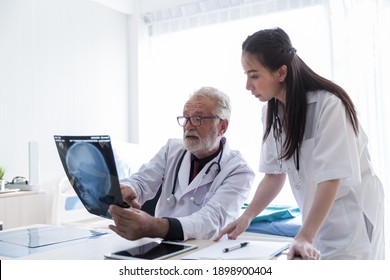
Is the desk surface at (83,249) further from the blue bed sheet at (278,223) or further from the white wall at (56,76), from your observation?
the white wall at (56,76)

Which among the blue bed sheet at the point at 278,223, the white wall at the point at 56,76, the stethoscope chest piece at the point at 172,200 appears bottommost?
the blue bed sheet at the point at 278,223

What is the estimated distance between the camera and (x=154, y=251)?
105 centimetres

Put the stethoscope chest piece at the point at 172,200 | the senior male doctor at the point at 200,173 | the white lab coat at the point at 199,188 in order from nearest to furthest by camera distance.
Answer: the white lab coat at the point at 199,188 → the senior male doctor at the point at 200,173 → the stethoscope chest piece at the point at 172,200

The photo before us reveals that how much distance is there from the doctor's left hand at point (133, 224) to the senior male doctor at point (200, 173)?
0.88ft

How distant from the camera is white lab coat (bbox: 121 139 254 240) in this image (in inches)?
53.9

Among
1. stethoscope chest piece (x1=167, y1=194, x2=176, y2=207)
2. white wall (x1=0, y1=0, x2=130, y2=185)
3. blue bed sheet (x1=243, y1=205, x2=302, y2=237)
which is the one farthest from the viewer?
A: white wall (x1=0, y1=0, x2=130, y2=185)

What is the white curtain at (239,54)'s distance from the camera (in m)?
3.02

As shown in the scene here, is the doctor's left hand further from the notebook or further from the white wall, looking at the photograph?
the white wall

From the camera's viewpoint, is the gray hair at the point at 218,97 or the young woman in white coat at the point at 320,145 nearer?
the young woman in white coat at the point at 320,145

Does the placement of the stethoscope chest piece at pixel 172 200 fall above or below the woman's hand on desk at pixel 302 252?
above

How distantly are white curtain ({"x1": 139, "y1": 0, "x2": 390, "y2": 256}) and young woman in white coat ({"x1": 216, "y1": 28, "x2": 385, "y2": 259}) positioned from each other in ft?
6.17

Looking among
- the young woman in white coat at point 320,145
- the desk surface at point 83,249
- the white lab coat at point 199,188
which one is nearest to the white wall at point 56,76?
the white lab coat at point 199,188

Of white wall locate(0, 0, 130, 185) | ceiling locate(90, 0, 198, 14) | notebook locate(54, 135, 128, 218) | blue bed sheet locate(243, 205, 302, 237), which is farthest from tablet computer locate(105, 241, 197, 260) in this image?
ceiling locate(90, 0, 198, 14)

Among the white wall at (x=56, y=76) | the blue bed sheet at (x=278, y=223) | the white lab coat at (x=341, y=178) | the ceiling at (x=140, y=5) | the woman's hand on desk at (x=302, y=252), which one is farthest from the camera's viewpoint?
the ceiling at (x=140, y=5)
